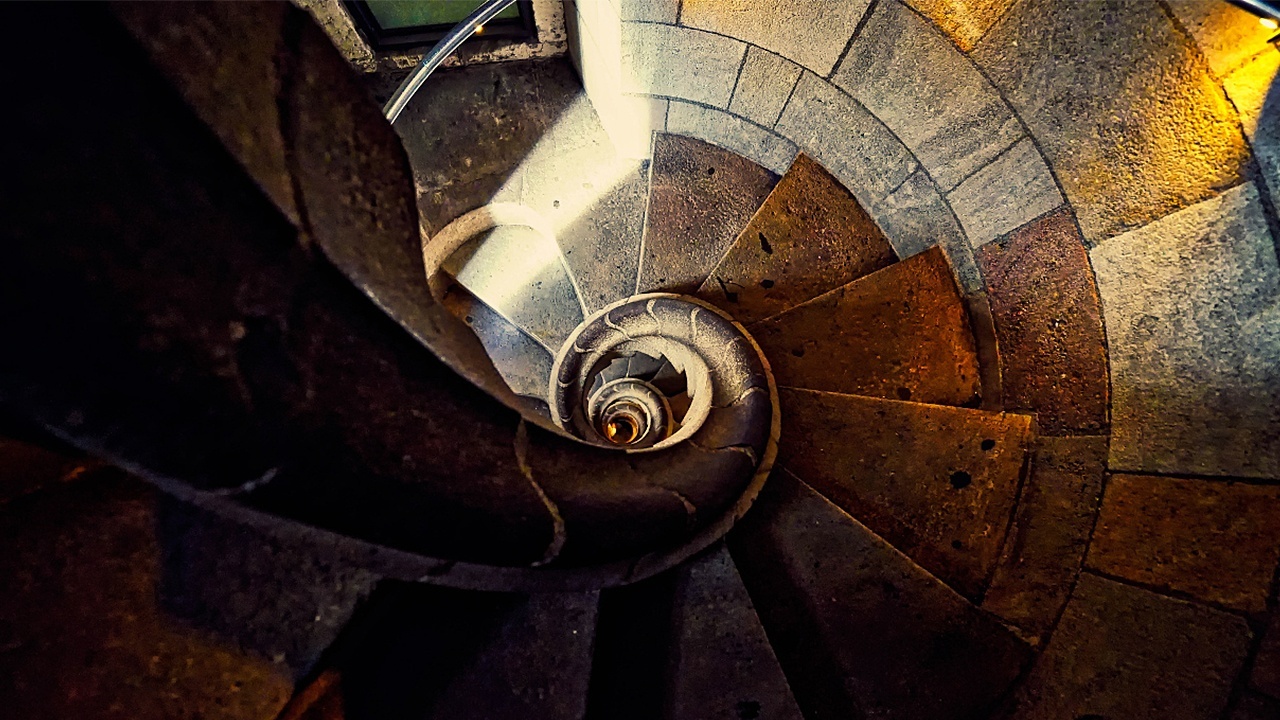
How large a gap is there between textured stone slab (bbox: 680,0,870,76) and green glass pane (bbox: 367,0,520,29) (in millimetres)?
1877

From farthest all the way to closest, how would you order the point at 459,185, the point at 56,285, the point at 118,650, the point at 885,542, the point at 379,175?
the point at 459,185 → the point at 885,542 → the point at 118,650 → the point at 379,175 → the point at 56,285

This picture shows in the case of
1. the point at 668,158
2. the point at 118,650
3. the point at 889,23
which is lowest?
the point at 118,650

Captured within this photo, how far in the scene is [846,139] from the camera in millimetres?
3195

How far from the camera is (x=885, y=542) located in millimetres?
2518

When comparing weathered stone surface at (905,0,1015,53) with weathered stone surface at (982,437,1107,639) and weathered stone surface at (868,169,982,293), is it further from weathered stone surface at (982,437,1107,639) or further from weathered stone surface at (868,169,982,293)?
weathered stone surface at (982,437,1107,639)

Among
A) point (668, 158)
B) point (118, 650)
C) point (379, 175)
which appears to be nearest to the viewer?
point (379, 175)

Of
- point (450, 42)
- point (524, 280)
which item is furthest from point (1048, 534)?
point (524, 280)

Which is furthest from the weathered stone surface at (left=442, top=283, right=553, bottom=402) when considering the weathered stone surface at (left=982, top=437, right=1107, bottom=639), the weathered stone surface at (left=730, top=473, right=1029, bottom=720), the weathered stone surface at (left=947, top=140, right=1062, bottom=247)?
the weathered stone surface at (left=982, top=437, right=1107, bottom=639)

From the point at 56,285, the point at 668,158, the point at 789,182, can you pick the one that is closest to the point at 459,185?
the point at 668,158

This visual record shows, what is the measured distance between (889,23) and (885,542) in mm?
2291

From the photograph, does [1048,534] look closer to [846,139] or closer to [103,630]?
[846,139]

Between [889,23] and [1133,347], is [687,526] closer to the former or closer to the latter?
[1133,347]

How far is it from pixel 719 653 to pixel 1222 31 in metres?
2.68

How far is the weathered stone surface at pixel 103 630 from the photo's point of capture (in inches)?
58.1
